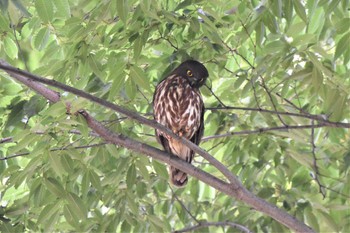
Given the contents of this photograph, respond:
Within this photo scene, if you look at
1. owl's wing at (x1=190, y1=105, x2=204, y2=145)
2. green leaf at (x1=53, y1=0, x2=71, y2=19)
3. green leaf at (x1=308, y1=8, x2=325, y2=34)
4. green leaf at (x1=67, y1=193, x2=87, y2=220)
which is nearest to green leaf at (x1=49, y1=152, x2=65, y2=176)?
green leaf at (x1=67, y1=193, x2=87, y2=220)

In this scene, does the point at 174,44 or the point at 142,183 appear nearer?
the point at 174,44

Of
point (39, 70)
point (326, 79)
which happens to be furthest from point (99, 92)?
point (326, 79)

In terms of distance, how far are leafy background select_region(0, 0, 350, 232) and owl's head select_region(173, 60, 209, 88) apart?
7cm

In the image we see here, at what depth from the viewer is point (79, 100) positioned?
2.98 metres

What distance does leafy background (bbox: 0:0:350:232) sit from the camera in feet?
10.6

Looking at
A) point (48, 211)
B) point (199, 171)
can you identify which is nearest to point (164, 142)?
point (199, 171)

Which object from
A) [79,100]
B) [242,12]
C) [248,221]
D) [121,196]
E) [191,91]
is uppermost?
[242,12]

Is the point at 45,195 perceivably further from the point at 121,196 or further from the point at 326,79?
the point at 326,79

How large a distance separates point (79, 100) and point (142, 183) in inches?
53.3

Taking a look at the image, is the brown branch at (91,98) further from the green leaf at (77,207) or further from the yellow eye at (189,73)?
the yellow eye at (189,73)

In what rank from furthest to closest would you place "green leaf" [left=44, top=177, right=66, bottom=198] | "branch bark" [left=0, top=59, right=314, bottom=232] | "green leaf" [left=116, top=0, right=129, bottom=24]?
"green leaf" [left=44, top=177, right=66, bottom=198], "branch bark" [left=0, top=59, right=314, bottom=232], "green leaf" [left=116, top=0, right=129, bottom=24]

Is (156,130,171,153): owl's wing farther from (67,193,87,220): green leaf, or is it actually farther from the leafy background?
(67,193,87,220): green leaf

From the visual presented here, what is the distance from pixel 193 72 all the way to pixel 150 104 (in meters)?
0.34

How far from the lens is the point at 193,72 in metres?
4.01
